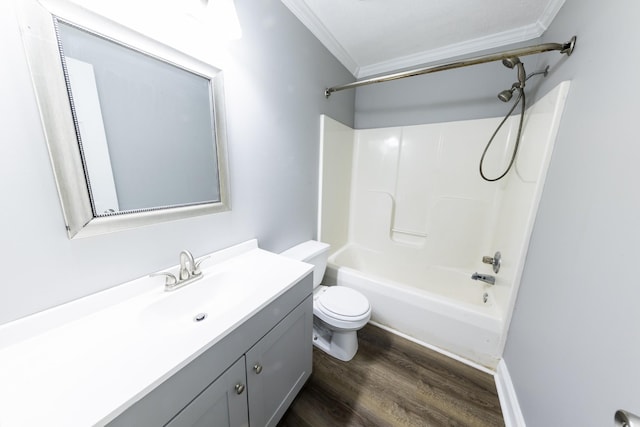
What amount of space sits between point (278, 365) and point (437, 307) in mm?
1155

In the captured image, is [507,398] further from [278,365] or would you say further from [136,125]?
[136,125]

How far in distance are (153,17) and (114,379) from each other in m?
1.20

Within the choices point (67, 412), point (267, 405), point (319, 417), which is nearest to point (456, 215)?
point (319, 417)

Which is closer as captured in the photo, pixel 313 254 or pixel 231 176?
pixel 231 176

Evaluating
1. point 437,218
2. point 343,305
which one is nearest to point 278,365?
point 343,305

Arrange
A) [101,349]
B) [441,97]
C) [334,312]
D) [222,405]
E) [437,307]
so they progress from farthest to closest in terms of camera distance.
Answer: [441,97], [437,307], [334,312], [222,405], [101,349]

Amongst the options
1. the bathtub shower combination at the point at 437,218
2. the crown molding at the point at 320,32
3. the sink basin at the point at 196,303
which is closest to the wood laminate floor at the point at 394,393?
the bathtub shower combination at the point at 437,218

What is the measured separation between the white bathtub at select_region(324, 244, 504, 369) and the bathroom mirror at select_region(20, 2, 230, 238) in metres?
1.36

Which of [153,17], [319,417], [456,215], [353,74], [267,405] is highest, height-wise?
[353,74]

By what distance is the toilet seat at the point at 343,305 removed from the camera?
4.48ft

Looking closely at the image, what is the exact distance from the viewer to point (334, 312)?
1390mm

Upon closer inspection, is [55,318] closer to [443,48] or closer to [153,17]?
[153,17]

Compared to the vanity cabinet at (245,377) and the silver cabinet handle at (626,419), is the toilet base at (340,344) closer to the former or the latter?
the vanity cabinet at (245,377)

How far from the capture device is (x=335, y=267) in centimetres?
189
